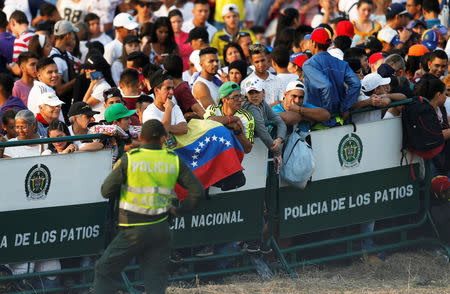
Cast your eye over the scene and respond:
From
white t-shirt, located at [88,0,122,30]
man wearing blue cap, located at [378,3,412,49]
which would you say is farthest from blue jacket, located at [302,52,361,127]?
white t-shirt, located at [88,0,122,30]

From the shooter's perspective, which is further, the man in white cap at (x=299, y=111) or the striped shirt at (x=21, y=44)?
the striped shirt at (x=21, y=44)

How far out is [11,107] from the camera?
10383 millimetres

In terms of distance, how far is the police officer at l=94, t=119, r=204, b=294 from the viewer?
7.30 metres

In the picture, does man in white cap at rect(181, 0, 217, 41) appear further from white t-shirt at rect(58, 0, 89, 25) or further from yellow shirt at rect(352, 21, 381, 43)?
yellow shirt at rect(352, 21, 381, 43)

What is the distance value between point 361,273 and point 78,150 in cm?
382

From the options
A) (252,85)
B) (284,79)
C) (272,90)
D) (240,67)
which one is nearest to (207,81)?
(240,67)

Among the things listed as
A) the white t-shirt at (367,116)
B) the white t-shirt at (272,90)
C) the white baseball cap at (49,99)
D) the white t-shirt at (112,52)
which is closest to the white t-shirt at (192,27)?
the white t-shirt at (112,52)

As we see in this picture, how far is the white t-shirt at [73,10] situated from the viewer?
15430mm

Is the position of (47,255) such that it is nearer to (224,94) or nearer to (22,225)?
(22,225)

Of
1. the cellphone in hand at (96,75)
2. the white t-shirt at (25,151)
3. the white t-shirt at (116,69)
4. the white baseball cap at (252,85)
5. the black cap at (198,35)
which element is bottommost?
the white t-shirt at (25,151)

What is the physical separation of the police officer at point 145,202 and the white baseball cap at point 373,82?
3687 mm

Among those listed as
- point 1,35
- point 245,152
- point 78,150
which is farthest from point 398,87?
point 1,35

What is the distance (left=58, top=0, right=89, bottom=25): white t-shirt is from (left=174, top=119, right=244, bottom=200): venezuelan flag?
7.25 meters

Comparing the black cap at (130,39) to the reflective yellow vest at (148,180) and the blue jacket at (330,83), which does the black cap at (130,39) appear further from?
the reflective yellow vest at (148,180)
